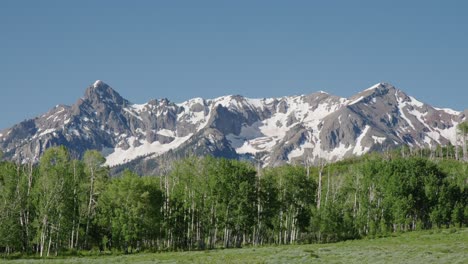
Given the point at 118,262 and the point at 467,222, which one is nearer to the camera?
the point at 118,262

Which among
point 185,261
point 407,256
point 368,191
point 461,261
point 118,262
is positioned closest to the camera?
point 461,261

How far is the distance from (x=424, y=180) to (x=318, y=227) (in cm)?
3831

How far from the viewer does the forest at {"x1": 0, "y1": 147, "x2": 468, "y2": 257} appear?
10119cm

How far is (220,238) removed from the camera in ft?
482

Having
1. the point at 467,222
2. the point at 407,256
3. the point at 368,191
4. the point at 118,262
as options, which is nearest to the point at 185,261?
the point at 118,262

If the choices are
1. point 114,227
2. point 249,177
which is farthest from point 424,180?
point 114,227

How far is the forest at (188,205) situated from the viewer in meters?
101

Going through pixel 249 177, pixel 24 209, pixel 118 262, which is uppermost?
pixel 249 177

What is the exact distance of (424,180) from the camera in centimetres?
13825

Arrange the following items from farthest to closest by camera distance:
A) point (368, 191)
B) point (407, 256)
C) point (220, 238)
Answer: point (220, 238), point (368, 191), point (407, 256)

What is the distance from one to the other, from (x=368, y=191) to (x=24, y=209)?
7914cm

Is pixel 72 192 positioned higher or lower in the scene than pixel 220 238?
higher

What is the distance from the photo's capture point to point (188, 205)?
114 metres

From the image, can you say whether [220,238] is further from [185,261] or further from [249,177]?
[185,261]
